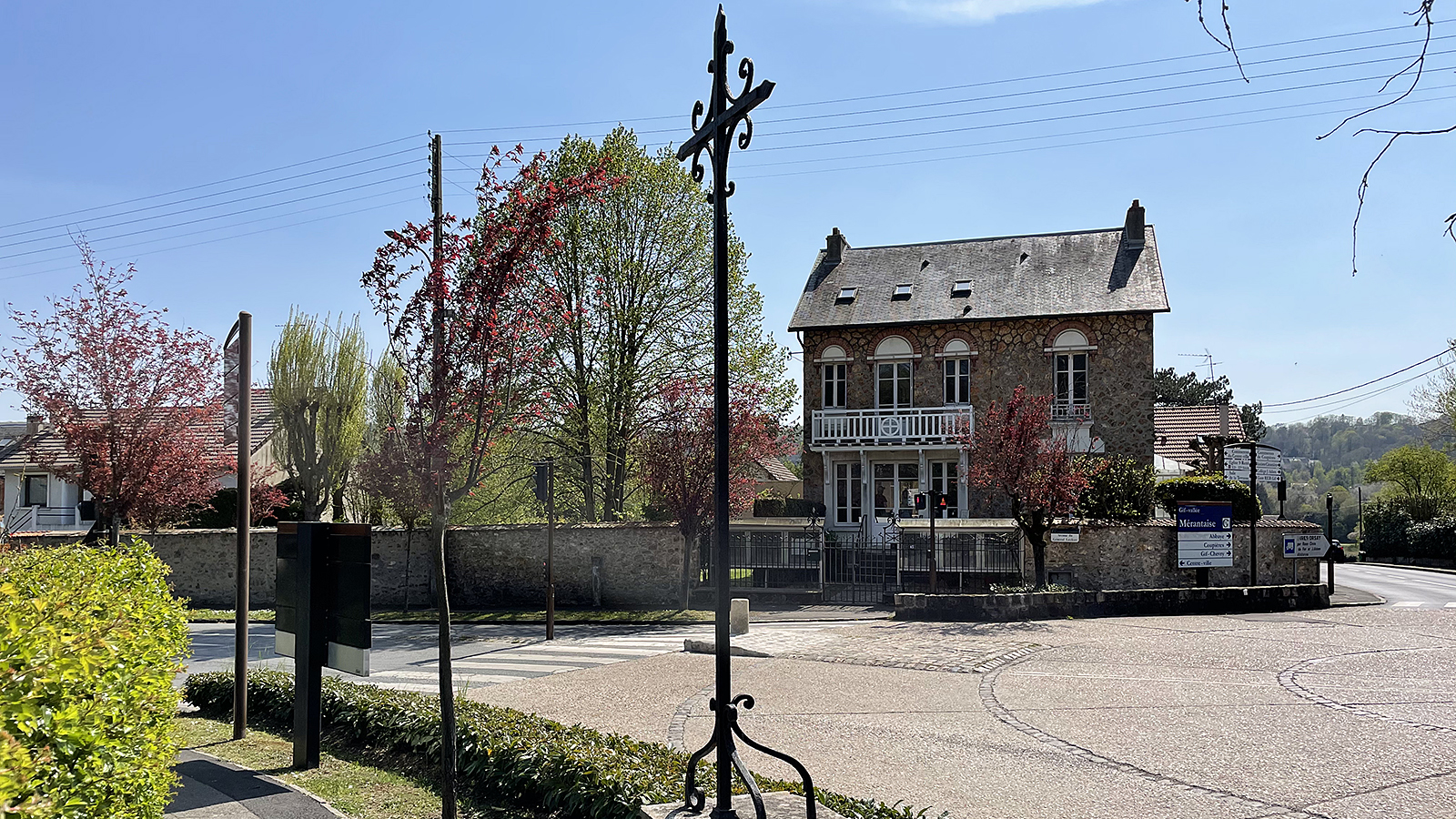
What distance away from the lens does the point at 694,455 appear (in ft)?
68.2

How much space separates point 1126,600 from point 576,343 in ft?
47.4

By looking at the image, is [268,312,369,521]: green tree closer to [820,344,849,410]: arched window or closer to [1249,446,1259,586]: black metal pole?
[820,344,849,410]: arched window

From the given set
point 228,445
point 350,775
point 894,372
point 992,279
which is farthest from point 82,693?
point 228,445

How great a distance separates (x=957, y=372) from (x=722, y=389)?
24.9m

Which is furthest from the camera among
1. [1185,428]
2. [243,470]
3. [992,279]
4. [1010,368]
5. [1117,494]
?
[1185,428]

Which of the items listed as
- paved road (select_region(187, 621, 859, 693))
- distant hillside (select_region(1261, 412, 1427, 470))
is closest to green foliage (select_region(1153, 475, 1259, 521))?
paved road (select_region(187, 621, 859, 693))

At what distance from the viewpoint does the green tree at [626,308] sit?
972 inches

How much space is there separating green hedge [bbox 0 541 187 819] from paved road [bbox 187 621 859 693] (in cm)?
730

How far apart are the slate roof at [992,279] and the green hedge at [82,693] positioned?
26305mm

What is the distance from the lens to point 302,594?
7.77 meters

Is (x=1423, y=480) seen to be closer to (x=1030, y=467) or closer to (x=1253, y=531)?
(x=1253, y=531)

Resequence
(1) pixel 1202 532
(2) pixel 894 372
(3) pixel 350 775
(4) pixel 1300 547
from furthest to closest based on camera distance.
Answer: (2) pixel 894 372, (4) pixel 1300 547, (1) pixel 1202 532, (3) pixel 350 775

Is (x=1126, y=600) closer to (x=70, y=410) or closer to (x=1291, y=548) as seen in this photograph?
(x=1291, y=548)

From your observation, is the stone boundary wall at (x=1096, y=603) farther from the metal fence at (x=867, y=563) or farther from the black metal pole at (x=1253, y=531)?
the metal fence at (x=867, y=563)
